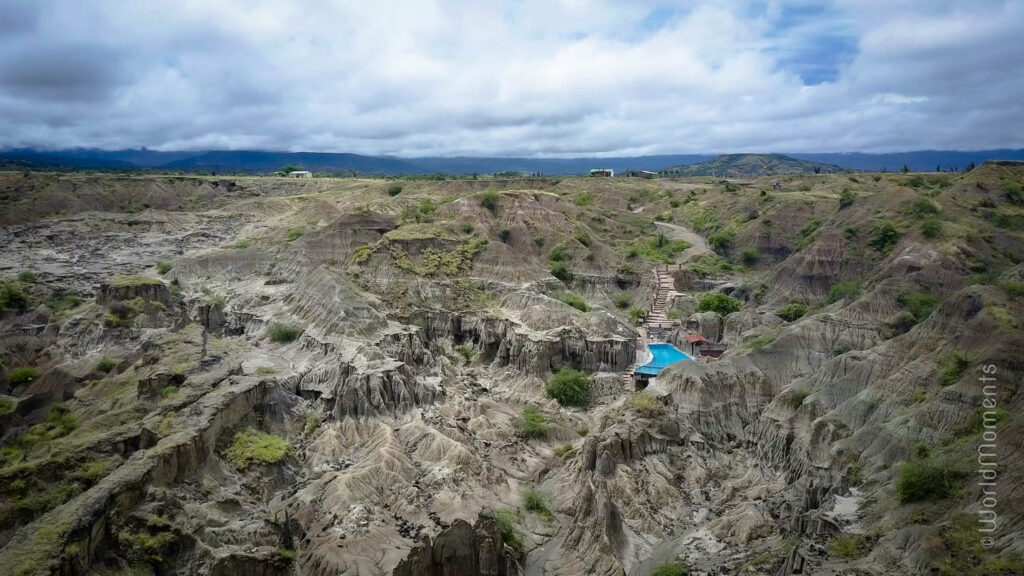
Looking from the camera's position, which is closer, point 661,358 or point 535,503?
point 535,503

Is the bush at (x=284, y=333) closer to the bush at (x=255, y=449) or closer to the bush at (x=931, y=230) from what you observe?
the bush at (x=255, y=449)

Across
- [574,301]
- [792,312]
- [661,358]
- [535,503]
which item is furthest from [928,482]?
[574,301]

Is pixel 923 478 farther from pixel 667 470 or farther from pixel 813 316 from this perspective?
pixel 813 316

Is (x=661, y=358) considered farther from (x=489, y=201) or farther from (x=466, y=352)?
(x=489, y=201)

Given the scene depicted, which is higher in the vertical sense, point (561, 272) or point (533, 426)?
point (561, 272)

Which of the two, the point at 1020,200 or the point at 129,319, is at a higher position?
the point at 1020,200

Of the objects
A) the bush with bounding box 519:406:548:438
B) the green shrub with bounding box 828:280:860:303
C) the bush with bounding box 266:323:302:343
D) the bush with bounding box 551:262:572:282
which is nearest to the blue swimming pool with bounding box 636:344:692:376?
the bush with bounding box 519:406:548:438

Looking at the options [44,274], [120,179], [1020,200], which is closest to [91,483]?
[44,274]
